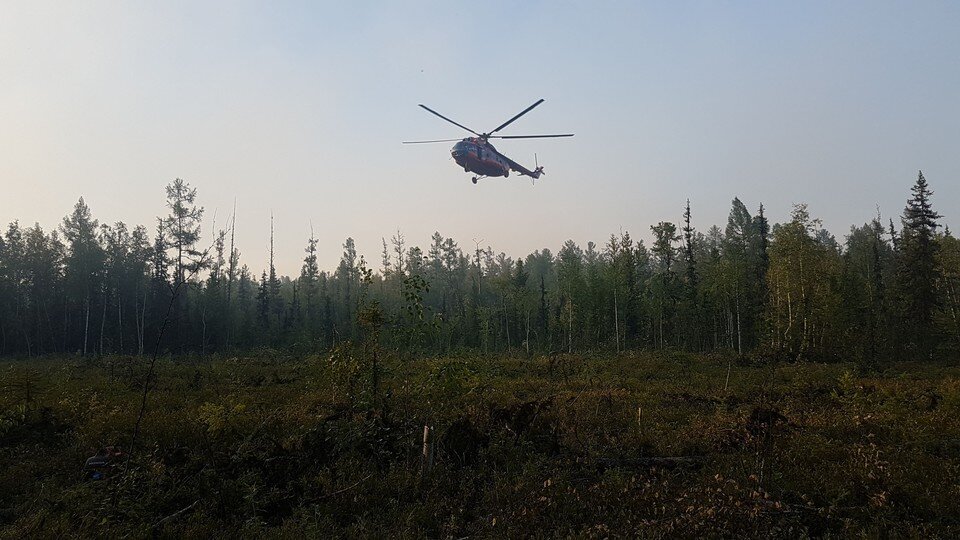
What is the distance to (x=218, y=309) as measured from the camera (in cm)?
5294

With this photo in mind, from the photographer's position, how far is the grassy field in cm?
653

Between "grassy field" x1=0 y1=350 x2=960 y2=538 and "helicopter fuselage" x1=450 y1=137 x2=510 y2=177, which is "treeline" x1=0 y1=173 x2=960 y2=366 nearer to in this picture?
"helicopter fuselage" x1=450 y1=137 x2=510 y2=177

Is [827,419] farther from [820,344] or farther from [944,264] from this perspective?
[944,264]

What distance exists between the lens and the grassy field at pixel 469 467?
21.4ft

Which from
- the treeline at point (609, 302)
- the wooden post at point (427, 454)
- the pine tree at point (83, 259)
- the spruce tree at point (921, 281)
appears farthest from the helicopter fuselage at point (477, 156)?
the pine tree at point (83, 259)

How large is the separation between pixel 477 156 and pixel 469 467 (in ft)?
69.2

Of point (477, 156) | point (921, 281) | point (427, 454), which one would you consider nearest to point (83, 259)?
point (477, 156)

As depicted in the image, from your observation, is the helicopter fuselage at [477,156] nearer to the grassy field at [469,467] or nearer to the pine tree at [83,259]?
the grassy field at [469,467]

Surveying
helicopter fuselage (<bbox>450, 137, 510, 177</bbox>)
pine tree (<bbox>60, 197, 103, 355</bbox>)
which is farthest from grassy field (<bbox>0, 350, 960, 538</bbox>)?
pine tree (<bbox>60, 197, 103, 355</bbox>)

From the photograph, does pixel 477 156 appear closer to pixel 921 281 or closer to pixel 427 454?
pixel 427 454

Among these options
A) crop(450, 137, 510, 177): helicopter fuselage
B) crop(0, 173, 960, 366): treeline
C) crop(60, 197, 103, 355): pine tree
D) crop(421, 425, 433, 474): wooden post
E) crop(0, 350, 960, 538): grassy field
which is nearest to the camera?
crop(0, 350, 960, 538): grassy field

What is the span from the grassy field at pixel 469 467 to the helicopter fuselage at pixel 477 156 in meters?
16.7

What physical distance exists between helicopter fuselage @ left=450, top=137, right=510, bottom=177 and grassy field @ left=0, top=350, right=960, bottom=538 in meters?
16.7

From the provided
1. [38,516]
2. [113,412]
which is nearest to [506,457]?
[38,516]
